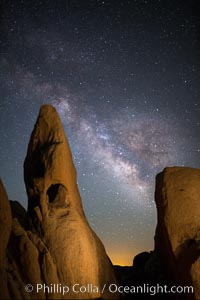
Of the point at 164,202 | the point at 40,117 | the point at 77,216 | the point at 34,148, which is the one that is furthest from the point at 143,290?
the point at 40,117

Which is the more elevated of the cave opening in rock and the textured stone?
the cave opening in rock

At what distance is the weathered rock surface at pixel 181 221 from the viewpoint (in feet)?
41.2

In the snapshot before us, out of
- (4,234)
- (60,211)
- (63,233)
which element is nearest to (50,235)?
(63,233)

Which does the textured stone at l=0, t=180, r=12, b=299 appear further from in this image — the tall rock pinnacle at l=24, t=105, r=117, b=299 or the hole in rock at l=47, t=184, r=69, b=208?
the hole in rock at l=47, t=184, r=69, b=208

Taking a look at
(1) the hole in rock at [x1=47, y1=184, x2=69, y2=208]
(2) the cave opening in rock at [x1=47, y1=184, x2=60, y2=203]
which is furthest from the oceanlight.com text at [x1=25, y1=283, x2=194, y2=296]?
(2) the cave opening in rock at [x1=47, y1=184, x2=60, y2=203]

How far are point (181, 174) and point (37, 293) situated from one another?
883 cm

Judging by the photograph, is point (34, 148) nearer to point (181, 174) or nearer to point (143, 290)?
point (181, 174)

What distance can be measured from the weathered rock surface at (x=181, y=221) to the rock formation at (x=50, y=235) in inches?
119

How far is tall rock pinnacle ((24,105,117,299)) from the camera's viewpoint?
1180 cm

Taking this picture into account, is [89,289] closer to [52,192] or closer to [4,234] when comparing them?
[4,234]

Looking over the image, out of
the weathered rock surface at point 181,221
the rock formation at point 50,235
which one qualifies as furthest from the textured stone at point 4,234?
the weathered rock surface at point 181,221

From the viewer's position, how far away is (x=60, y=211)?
43.0ft

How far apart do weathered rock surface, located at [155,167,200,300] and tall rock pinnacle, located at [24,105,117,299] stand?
119 inches

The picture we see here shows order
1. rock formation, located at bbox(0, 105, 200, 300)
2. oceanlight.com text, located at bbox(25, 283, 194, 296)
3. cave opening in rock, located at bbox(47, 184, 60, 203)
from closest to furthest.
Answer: oceanlight.com text, located at bbox(25, 283, 194, 296), rock formation, located at bbox(0, 105, 200, 300), cave opening in rock, located at bbox(47, 184, 60, 203)
